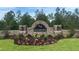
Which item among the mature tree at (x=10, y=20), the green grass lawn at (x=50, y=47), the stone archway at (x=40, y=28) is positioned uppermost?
the mature tree at (x=10, y=20)

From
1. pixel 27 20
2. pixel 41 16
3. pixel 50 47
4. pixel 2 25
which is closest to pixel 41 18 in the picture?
pixel 41 16

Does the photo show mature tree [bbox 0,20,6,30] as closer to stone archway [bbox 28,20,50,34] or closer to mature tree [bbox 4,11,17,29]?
mature tree [bbox 4,11,17,29]

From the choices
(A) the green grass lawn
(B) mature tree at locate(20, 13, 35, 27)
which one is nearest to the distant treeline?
(B) mature tree at locate(20, 13, 35, 27)

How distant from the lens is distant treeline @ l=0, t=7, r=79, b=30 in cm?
313

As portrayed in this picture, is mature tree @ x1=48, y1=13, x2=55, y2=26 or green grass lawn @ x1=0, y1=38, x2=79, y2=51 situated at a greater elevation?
mature tree @ x1=48, y1=13, x2=55, y2=26

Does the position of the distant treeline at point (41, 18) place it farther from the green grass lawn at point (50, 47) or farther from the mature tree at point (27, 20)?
the green grass lawn at point (50, 47)

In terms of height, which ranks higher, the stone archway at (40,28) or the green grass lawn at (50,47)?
the stone archway at (40,28)

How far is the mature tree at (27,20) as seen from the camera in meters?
3.13

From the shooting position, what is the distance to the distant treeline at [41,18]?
10.3 feet

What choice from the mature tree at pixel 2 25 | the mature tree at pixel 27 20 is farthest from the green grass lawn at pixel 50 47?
the mature tree at pixel 27 20
